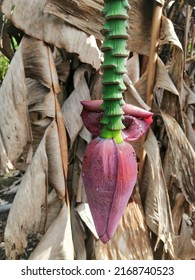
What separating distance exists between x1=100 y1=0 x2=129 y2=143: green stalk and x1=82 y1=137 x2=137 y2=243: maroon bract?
2 cm

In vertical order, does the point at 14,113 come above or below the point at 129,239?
above

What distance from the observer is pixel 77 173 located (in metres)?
0.63

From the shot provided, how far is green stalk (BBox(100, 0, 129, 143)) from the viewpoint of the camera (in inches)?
12.7

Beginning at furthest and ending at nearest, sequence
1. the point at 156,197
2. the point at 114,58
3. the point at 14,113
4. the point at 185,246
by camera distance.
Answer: the point at 185,246 < the point at 156,197 < the point at 14,113 < the point at 114,58

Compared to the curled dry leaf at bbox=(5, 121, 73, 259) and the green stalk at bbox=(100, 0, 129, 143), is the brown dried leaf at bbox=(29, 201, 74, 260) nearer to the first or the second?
the curled dry leaf at bbox=(5, 121, 73, 259)

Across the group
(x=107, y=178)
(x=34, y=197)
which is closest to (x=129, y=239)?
(x=34, y=197)

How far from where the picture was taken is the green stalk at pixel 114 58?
1.06 feet

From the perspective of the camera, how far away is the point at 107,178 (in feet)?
1.20

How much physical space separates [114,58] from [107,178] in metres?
0.10

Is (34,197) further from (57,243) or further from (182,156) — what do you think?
(182,156)

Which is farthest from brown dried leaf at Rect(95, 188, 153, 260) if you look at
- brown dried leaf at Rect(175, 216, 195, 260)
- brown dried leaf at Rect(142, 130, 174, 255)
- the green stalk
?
the green stalk

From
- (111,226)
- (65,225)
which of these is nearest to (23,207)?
(65,225)

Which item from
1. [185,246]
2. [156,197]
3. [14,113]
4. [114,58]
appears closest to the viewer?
[114,58]

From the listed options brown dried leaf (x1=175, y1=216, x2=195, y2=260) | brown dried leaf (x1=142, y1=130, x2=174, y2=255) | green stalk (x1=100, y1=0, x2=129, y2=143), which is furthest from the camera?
brown dried leaf (x1=175, y1=216, x2=195, y2=260)
